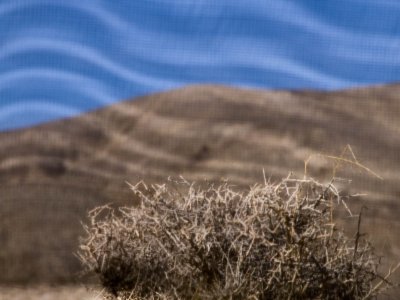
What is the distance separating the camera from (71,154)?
1270 cm

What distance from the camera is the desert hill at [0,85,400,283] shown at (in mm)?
11609

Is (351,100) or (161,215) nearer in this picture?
(161,215)

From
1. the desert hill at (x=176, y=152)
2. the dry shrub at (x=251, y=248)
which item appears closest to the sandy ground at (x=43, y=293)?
the desert hill at (x=176, y=152)

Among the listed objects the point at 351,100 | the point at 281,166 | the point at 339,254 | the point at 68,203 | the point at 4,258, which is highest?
the point at 339,254

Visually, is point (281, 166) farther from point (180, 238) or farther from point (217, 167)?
point (180, 238)

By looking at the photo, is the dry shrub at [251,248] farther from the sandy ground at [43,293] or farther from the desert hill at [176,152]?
the sandy ground at [43,293]

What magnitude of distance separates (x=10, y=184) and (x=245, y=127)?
342 cm

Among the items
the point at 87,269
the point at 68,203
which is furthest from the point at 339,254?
the point at 68,203

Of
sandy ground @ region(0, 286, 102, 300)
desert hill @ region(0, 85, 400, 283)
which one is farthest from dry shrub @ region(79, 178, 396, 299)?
sandy ground @ region(0, 286, 102, 300)

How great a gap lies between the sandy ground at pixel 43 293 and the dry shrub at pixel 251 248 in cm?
708

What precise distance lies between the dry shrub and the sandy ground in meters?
7.08

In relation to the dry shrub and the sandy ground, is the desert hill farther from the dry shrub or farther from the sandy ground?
the dry shrub

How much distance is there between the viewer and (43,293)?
488 inches

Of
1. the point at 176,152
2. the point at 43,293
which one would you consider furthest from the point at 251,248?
the point at 43,293
